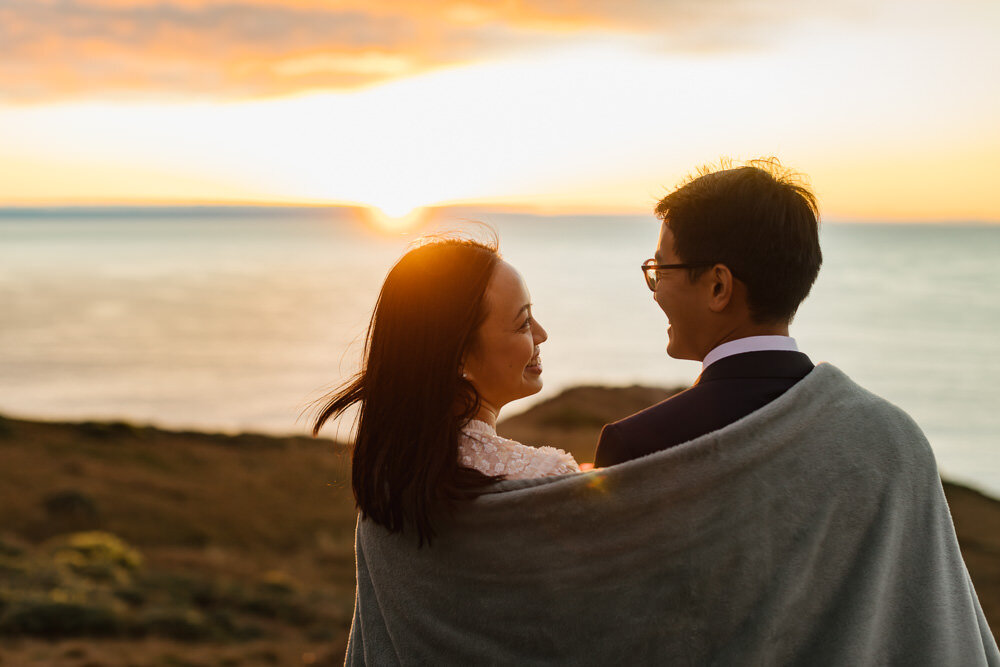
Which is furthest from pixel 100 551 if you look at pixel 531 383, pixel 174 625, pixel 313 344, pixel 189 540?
pixel 313 344

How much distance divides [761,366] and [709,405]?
0.64 ft

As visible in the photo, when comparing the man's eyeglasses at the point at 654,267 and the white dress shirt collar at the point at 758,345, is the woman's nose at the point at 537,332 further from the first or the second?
the white dress shirt collar at the point at 758,345

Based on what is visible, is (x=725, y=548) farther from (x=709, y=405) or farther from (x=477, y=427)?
(x=477, y=427)

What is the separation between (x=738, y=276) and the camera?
2.35 m

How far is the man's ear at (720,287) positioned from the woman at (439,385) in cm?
48

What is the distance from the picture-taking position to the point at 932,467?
2.13 m

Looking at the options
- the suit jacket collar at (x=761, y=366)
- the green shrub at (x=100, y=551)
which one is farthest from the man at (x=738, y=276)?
the green shrub at (x=100, y=551)

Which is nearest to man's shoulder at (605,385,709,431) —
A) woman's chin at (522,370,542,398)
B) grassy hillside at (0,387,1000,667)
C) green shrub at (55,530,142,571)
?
woman's chin at (522,370,542,398)

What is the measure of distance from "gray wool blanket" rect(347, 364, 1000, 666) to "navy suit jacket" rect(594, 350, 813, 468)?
0.10 meters

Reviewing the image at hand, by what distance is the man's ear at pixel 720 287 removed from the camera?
236 centimetres

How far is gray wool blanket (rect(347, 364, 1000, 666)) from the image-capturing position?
199 centimetres

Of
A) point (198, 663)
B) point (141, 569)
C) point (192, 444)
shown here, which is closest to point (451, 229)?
point (198, 663)

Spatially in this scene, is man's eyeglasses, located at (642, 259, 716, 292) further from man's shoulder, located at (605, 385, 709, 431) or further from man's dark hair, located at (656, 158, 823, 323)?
man's shoulder, located at (605, 385, 709, 431)

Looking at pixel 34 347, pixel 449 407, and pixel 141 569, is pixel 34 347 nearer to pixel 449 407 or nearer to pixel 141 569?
pixel 141 569
